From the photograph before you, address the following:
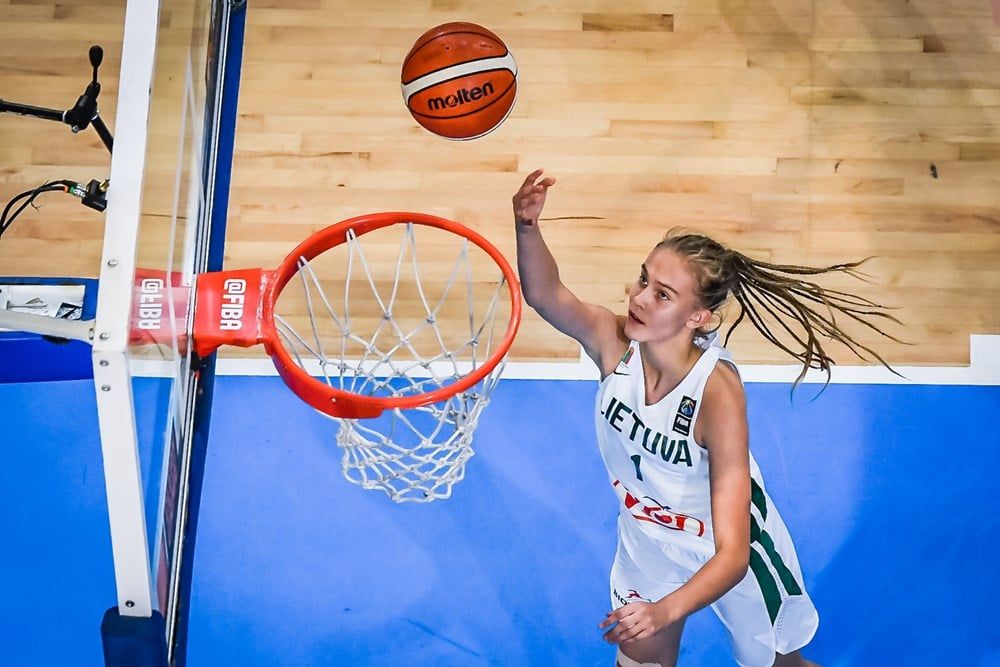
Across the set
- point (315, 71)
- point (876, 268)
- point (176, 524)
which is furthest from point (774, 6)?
point (176, 524)

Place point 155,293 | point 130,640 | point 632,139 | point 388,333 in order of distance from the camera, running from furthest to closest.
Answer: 1. point 632,139
2. point 388,333
3. point 155,293
4. point 130,640

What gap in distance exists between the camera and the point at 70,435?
160 inches

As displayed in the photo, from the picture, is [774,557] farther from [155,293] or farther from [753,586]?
[155,293]

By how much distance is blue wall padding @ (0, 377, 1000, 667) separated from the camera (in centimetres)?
382

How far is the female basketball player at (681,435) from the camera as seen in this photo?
3051mm

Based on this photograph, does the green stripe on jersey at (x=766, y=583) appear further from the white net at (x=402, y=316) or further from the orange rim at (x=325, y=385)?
the white net at (x=402, y=316)

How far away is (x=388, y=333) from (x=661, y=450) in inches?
56.9

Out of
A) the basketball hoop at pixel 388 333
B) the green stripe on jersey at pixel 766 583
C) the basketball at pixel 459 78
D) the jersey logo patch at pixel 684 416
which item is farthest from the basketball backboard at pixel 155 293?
the green stripe on jersey at pixel 766 583

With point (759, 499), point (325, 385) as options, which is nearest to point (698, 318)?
point (759, 499)

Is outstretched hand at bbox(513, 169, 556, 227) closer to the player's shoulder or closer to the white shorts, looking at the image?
the player's shoulder

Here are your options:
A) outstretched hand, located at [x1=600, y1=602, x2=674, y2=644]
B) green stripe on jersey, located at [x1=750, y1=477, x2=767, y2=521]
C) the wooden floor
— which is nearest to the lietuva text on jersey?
green stripe on jersey, located at [x1=750, y1=477, x2=767, y2=521]

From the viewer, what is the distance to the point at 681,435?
3104 mm

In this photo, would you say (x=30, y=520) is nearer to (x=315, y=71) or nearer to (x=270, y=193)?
(x=270, y=193)

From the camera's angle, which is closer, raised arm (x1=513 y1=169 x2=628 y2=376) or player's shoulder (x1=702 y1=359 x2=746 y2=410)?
player's shoulder (x1=702 y1=359 x2=746 y2=410)
